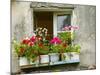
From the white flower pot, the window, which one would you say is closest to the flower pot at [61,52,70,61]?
the white flower pot

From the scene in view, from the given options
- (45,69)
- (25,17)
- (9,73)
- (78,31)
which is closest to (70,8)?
(78,31)

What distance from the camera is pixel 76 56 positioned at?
1.26 m

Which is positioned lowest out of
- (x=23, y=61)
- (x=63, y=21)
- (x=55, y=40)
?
(x=23, y=61)

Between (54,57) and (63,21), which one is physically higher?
(63,21)

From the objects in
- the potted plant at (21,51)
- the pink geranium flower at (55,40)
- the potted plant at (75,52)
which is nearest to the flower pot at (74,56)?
the potted plant at (75,52)

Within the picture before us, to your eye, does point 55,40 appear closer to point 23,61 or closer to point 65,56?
point 65,56

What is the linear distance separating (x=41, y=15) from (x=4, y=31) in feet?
0.72

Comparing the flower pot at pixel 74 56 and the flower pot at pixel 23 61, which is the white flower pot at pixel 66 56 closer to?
the flower pot at pixel 74 56

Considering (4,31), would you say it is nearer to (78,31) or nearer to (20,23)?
(20,23)

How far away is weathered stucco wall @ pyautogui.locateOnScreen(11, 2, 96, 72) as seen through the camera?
1.20 metres

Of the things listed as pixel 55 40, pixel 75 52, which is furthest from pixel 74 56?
pixel 55 40

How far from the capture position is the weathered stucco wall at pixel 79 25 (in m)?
1.20

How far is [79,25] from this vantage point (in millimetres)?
1282
